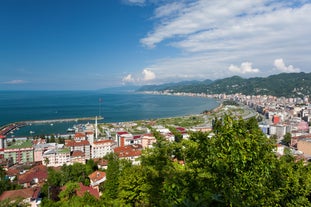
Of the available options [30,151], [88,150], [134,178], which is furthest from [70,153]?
[134,178]

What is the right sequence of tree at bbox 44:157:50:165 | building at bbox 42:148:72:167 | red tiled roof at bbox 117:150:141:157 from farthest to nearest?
building at bbox 42:148:72:167 < tree at bbox 44:157:50:165 < red tiled roof at bbox 117:150:141:157

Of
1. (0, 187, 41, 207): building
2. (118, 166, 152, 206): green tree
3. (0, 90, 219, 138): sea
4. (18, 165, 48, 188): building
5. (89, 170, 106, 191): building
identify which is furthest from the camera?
(0, 90, 219, 138): sea

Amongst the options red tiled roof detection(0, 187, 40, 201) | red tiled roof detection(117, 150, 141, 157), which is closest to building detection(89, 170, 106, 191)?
red tiled roof detection(0, 187, 40, 201)

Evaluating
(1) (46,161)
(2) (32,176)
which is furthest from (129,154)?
(1) (46,161)

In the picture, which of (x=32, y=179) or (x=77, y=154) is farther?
(x=77, y=154)

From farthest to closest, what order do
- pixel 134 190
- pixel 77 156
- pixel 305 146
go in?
pixel 305 146
pixel 77 156
pixel 134 190

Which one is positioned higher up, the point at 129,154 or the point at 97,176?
the point at 97,176

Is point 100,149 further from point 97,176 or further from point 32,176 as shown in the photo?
point 97,176

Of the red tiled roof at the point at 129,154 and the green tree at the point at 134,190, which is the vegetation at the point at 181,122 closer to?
the red tiled roof at the point at 129,154

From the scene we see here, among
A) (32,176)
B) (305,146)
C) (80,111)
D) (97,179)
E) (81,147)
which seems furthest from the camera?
(80,111)

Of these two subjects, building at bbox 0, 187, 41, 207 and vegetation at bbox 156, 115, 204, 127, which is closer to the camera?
building at bbox 0, 187, 41, 207

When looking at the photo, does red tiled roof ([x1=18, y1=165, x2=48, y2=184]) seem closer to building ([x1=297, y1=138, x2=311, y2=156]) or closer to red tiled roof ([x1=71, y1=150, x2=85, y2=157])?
red tiled roof ([x1=71, y1=150, x2=85, y2=157])

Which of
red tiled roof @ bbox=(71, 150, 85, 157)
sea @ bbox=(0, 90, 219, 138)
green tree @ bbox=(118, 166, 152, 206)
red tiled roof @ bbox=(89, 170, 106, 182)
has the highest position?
green tree @ bbox=(118, 166, 152, 206)

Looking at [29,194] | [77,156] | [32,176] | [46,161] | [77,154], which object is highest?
[29,194]
